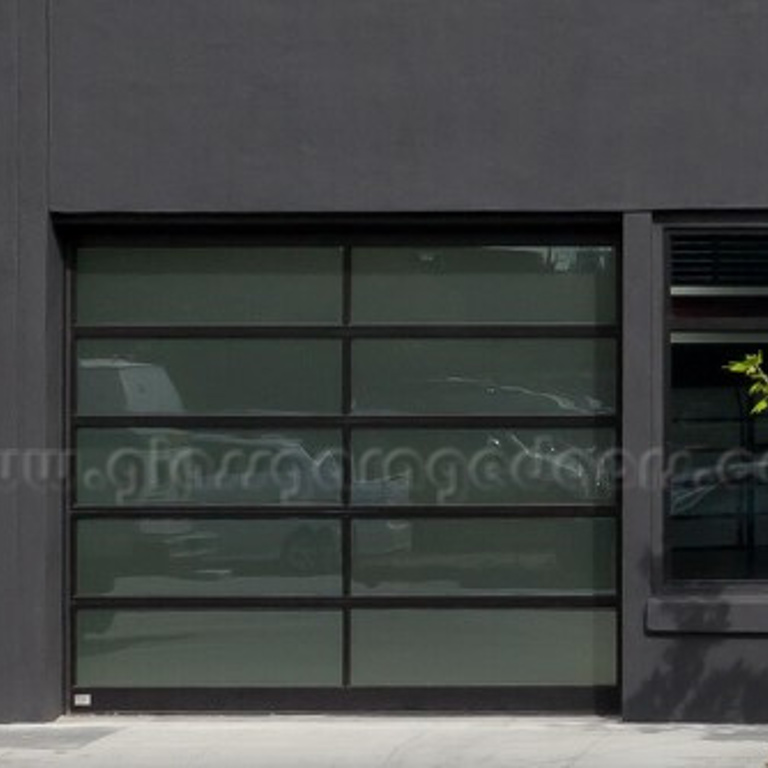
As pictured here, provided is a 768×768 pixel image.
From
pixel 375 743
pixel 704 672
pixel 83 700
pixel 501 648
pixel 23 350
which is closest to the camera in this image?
pixel 375 743

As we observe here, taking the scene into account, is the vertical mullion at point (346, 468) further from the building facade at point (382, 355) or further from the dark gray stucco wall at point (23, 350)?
the dark gray stucco wall at point (23, 350)

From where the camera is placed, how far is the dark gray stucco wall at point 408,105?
13242mm

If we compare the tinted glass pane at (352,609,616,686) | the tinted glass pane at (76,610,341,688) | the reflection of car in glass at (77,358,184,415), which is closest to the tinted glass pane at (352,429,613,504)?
the tinted glass pane at (352,609,616,686)

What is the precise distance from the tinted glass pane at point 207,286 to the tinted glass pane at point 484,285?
0.24 metres

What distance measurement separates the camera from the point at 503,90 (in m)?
13.3

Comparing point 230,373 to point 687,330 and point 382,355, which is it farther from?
point 687,330

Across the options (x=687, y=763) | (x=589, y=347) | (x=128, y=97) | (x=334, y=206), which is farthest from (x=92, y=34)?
(x=687, y=763)

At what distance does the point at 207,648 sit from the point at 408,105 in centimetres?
336

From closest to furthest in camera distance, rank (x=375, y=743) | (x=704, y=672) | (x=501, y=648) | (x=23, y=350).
Answer: (x=375, y=743)
(x=704, y=672)
(x=23, y=350)
(x=501, y=648)

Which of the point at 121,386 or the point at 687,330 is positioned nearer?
the point at 687,330

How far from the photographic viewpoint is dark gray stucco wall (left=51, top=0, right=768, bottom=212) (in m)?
13.2

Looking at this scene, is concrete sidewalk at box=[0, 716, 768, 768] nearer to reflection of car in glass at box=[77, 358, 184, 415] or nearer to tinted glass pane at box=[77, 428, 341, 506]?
tinted glass pane at box=[77, 428, 341, 506]

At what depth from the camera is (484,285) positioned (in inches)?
539

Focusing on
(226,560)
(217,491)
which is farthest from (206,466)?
(226,560)
